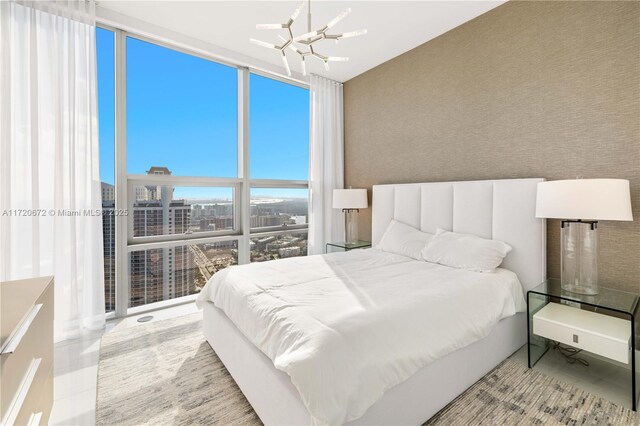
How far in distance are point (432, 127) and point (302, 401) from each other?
9.91 feet

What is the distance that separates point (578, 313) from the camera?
211 cm

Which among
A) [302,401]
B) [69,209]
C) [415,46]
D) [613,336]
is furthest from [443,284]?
[69,209]

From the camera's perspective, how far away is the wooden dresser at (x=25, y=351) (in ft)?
2.84

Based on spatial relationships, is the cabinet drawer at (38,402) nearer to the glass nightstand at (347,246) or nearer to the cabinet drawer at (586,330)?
the cabinet drawer at (586,330)

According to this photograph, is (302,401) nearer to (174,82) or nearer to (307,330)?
(307,330)

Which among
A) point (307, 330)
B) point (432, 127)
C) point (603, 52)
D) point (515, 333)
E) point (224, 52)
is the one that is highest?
point (224, 52)

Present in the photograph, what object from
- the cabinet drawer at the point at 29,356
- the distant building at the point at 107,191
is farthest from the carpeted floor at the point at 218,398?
the distant building at the point at 107,191

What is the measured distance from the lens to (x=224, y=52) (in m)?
3.46

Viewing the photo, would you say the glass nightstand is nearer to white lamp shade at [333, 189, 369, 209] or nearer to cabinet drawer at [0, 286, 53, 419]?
white lamp shade at [333, 189, 369, 209]

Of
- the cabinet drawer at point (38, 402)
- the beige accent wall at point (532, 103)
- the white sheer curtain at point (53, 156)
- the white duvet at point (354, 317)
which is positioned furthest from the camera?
the white sheer curtain at point (53, 156)

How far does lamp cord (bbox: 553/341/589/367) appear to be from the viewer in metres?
2.14

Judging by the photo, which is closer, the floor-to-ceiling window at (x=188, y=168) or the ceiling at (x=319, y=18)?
the ceiling at (x=319, y=18)

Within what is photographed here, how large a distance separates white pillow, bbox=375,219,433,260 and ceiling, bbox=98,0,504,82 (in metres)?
2.07

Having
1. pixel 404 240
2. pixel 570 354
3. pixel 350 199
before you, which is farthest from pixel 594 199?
pixel 350 199
